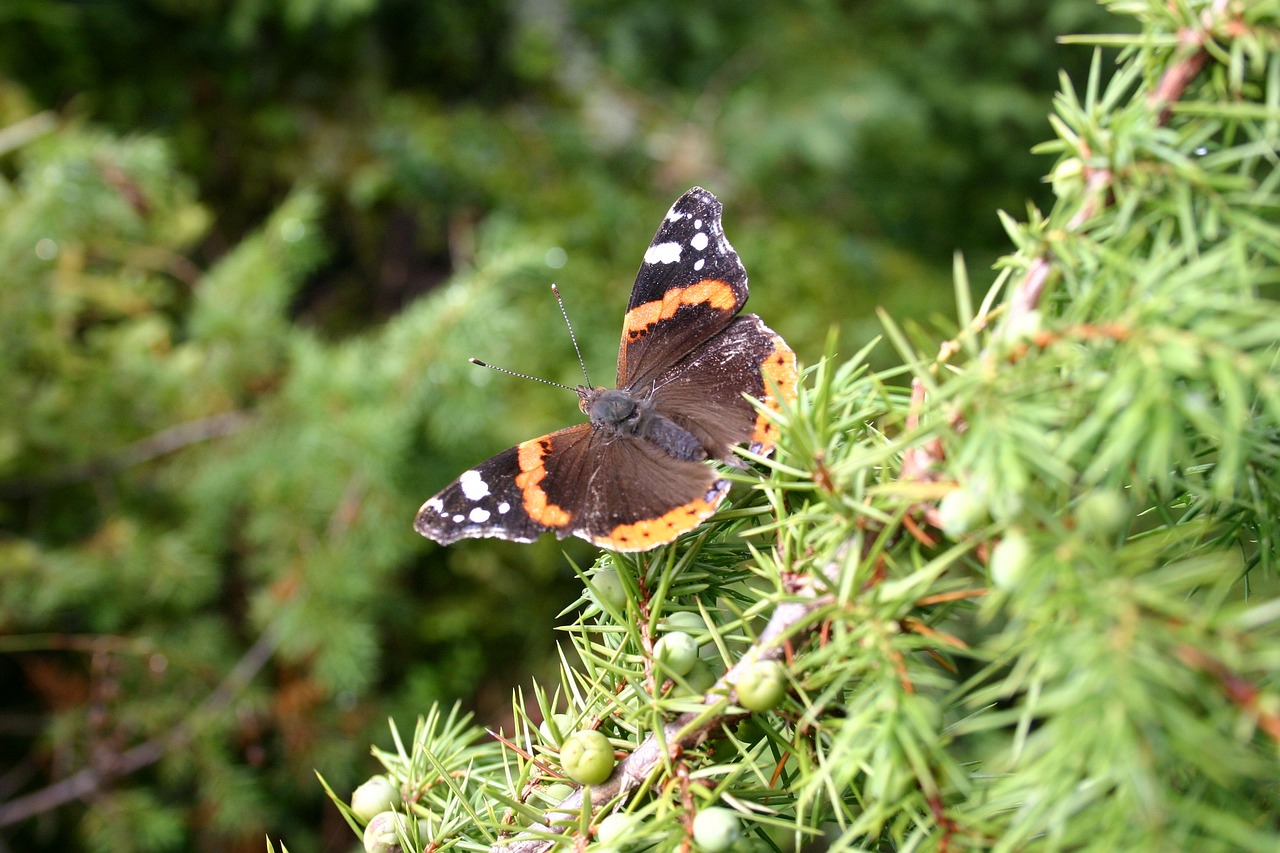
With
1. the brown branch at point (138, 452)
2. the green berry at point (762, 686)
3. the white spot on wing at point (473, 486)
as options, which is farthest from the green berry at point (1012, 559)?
the brown branch at point (138, 452)

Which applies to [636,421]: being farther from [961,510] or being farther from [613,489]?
[961,510]

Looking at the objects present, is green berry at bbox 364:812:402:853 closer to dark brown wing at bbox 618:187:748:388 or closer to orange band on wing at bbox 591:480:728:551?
orange band on wing at bbox 591:480:728:551

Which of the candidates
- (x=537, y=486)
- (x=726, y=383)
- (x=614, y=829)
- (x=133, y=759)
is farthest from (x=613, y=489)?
(x=133, y=759)

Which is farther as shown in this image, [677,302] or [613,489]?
[677,302]

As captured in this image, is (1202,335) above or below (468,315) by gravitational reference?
above

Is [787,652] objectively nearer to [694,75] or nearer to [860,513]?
[860,513]

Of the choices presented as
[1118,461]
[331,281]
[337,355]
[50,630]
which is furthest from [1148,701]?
[331,281]

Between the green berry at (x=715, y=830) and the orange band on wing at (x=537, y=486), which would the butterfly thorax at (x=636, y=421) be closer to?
the orange band on wing at (x=537, y=486)
